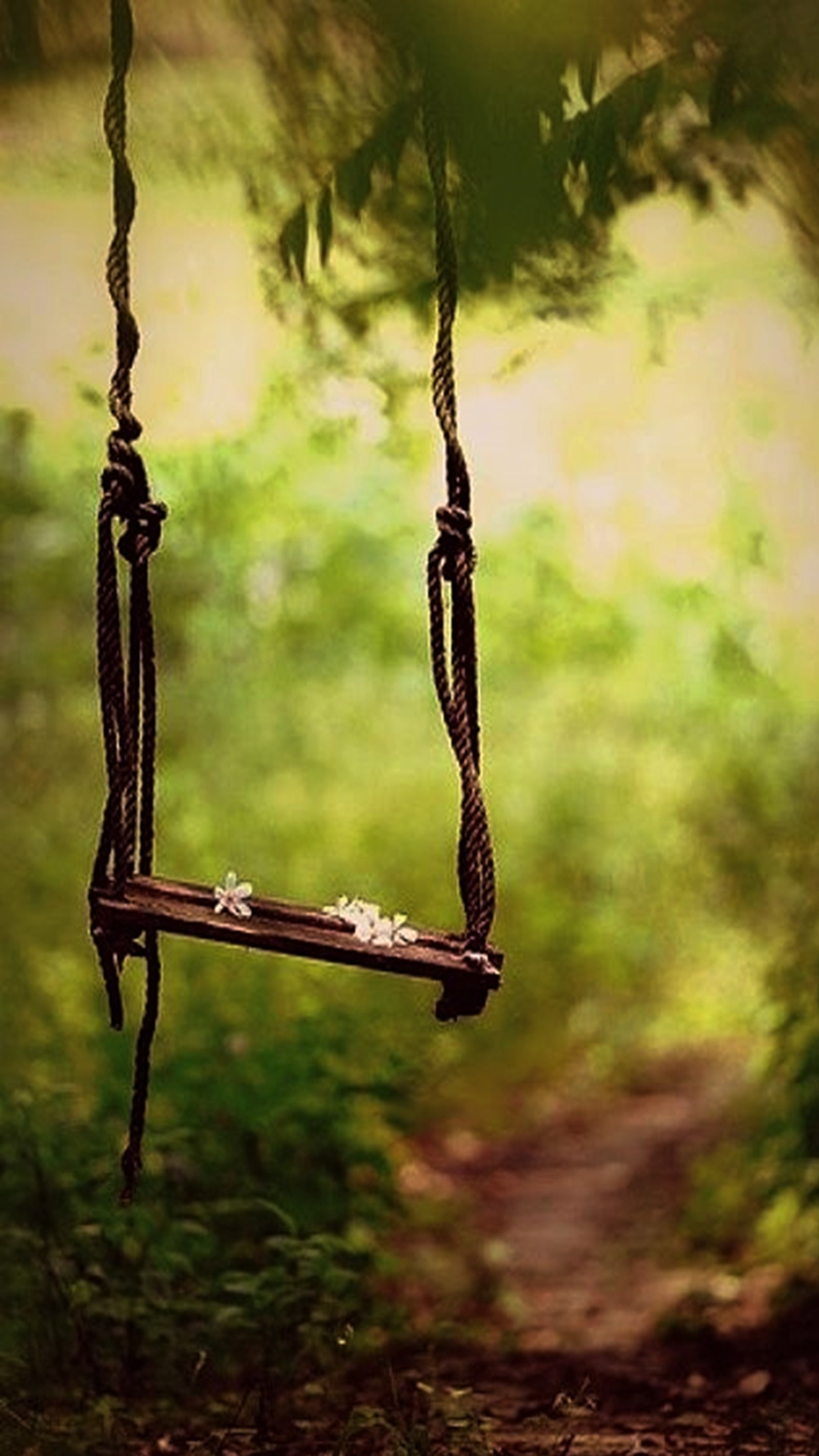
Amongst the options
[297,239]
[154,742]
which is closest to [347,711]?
[297,239]

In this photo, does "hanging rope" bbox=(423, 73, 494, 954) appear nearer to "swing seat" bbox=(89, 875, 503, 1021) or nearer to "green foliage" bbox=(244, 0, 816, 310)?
"swing seat" bbox=(89, 875, 503, 1021)

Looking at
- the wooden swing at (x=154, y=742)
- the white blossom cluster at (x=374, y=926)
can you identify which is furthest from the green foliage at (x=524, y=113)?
the white blossom cluster at (x=374, y=926)

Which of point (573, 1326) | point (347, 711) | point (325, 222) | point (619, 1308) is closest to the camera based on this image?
point (325, 222)

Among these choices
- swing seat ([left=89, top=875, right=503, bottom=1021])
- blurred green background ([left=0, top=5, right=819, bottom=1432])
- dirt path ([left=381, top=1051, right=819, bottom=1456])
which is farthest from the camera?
Answer: blurred green background ([left=0, top=5, right=819, bottom=1432])

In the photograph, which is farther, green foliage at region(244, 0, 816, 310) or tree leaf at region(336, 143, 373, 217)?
tree leaf at region(336, 143, 373, 217)

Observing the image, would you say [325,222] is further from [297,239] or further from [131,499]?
[131,499]

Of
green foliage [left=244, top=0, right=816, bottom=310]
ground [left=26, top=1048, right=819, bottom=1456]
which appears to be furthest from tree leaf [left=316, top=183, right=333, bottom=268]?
ground [left=26, top=1048, right=819, bottom=1456]

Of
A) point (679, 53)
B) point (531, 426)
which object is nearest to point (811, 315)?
point (679, 53)

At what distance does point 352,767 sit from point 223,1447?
313 centimetres

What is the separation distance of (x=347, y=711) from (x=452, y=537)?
3507 mm

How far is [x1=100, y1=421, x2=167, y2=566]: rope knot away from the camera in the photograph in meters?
1.98

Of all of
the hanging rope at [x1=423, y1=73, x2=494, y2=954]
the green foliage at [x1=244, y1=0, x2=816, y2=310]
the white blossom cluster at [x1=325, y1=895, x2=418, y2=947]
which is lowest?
the white blossom cluster at [x1=325, y1=895, x2=418, y2=947]

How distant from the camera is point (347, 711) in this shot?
5496 millimetres

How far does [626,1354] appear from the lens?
11.5 feet
